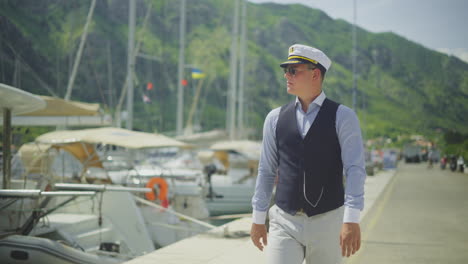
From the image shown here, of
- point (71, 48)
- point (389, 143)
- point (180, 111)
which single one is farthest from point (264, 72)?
point (71, 48)

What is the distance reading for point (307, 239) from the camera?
121 inches

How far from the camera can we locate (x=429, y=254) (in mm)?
8508

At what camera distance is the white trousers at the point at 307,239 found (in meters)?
3.05

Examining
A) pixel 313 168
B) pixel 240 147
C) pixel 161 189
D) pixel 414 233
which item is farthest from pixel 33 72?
pixel 313 168

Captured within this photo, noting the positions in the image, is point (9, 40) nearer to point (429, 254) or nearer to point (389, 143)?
point (429, 254)

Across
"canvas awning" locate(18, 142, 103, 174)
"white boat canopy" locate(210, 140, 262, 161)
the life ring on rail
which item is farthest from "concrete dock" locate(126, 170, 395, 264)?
"white boat canopy" locate(210, 140, 262, 161)

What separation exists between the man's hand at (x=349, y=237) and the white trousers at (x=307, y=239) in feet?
0.26

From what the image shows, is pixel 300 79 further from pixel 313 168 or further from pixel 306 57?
pixel 313 168

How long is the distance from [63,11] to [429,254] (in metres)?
15.0

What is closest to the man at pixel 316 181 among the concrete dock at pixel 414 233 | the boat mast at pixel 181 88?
the concrete dock at pixel 414 233

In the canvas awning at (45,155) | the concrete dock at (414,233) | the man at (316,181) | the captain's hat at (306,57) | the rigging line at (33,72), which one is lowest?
the concrete dock at (414,233)

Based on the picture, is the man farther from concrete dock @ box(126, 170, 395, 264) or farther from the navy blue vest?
concrete dock @ box(126, 170, 395, 264)

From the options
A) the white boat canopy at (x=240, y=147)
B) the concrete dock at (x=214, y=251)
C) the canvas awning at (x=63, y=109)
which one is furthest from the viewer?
the white boat canopy at (x=240, y=147)

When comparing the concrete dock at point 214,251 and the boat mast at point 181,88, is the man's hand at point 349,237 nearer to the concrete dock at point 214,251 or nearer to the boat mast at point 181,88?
the concrete dock at point 214,251
